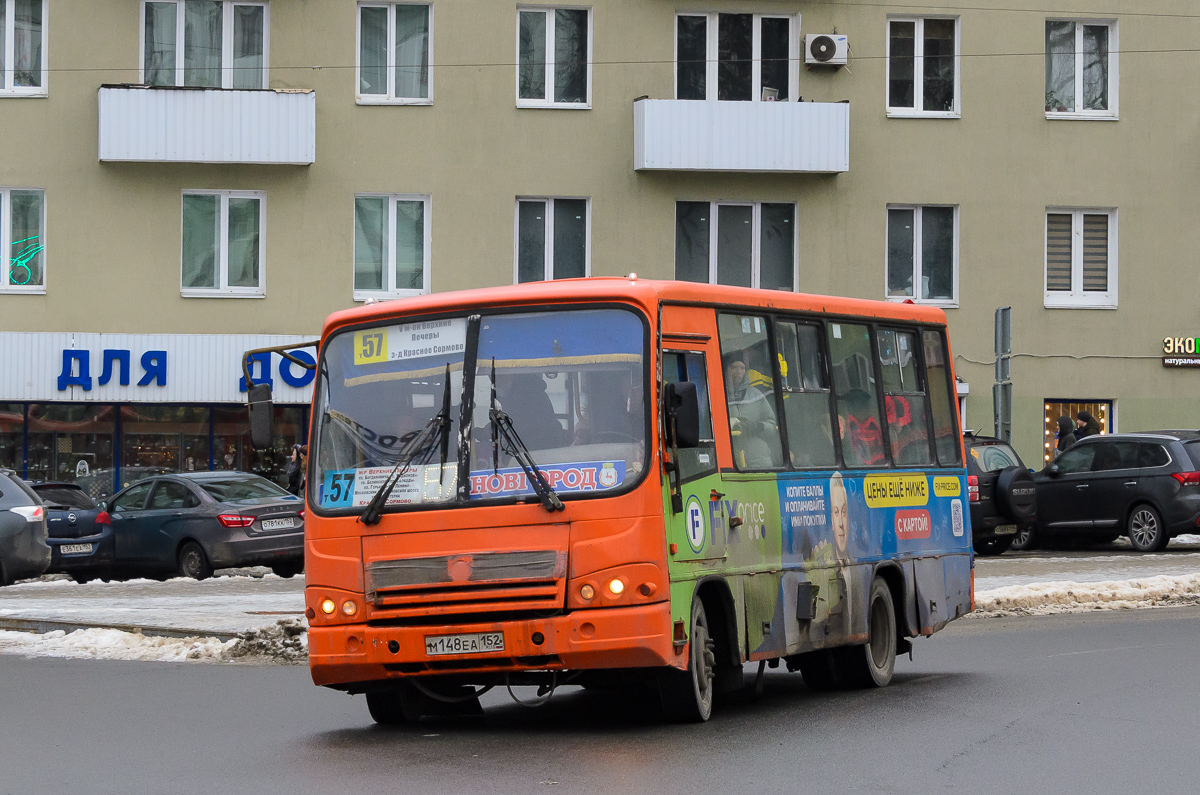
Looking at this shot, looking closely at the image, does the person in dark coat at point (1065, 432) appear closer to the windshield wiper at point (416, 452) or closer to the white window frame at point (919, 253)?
the white window frame at point (919, 253)

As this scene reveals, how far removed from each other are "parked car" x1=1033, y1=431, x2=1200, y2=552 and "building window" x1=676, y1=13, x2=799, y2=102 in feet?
27.8

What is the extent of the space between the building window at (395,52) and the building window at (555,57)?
1.61 m

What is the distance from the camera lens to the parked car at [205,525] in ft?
77.1

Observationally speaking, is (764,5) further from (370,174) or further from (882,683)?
(882,683)

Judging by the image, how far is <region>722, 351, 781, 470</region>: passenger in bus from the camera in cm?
1092

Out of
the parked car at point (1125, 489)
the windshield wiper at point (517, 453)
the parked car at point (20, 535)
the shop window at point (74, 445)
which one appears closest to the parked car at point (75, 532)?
the parked car at point (20, 535)

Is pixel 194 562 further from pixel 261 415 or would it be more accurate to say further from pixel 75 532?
pixel 261 415

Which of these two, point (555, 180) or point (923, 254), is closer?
point (555, 180)

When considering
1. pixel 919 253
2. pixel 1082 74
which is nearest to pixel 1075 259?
pixel 919 253

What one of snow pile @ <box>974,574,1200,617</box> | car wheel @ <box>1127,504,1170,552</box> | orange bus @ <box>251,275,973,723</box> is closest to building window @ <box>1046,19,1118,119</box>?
car wheel @ <box>1127,504,1170,552</box>

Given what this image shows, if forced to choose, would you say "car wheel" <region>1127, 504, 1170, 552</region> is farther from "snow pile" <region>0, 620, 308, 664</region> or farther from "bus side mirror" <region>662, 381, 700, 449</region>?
"bus side mirror" <region>662, 381, 700, 449</region>

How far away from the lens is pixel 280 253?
1200 inches

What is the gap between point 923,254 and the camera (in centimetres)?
3184

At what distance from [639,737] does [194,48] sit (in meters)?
23.0
